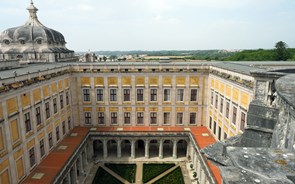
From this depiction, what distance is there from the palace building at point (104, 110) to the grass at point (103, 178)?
1.65 m

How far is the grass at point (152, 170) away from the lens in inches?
1310

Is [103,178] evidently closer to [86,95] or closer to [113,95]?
[113,95]

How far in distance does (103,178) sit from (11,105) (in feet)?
53.7

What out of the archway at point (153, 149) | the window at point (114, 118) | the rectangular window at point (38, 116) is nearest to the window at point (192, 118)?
the archway at point (153, 149)

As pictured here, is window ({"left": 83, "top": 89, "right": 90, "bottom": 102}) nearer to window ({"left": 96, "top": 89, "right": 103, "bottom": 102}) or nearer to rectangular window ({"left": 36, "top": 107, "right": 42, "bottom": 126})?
window ({"left": 96, "top": 89, "right": 103, "bottom": 102})

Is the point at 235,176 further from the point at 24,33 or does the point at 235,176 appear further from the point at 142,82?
the point at 24,33

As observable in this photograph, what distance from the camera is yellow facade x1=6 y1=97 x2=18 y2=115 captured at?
2283 centimetres

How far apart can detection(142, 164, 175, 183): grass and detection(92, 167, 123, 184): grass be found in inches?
153

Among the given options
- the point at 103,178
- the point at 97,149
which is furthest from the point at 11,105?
the point at 97,149

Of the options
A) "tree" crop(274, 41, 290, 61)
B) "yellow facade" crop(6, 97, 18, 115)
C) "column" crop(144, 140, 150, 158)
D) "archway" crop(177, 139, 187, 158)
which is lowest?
"archway" crop(177, 139, 187, 158)

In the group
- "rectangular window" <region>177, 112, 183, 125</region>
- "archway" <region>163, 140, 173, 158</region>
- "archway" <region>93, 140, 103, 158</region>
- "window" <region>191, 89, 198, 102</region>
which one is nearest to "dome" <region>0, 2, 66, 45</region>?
"archway" <region>93, 140, 103, 158</region>

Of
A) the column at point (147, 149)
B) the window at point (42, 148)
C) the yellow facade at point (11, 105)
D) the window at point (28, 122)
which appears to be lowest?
the column at point (147, 149)

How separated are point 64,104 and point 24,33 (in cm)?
2414

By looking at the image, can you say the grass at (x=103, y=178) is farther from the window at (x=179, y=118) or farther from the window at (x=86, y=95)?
the window at (x=179, y=118)
